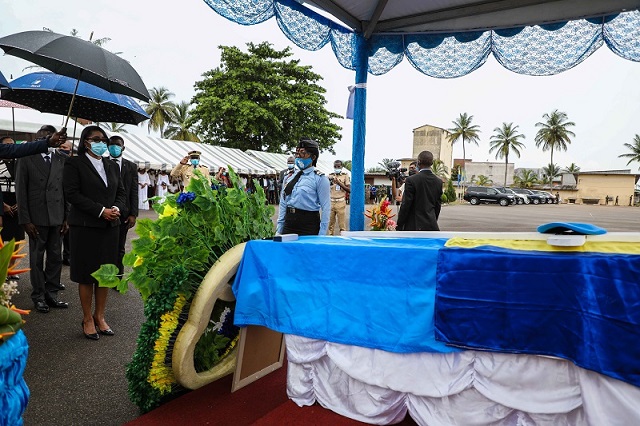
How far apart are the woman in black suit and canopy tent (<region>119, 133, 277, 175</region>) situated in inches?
483

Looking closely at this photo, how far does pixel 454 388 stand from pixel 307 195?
2836mm

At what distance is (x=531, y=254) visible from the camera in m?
1.75

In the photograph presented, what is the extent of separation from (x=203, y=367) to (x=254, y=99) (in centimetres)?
2829

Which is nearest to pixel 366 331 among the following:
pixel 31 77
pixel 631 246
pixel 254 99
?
pixel 631 246

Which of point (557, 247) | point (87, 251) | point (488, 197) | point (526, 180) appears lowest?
point (488, 197)

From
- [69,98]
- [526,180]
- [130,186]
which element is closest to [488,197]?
[526,180]

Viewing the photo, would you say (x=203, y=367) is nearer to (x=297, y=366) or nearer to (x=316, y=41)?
(x=297, y=366)

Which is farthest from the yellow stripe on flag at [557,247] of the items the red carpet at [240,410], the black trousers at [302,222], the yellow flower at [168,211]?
the black trousers at [302,222]

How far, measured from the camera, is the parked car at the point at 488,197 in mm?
39000

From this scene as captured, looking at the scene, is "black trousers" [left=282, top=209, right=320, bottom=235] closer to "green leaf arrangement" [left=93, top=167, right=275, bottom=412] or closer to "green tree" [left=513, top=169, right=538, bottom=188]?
"green leaf arrangement" [left=93, top=167, right=275, bottom=412]

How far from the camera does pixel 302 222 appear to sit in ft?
14.8

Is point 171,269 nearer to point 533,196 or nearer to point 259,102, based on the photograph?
point 259,102

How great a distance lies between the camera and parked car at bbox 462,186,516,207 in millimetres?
39000

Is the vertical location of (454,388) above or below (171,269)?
below
